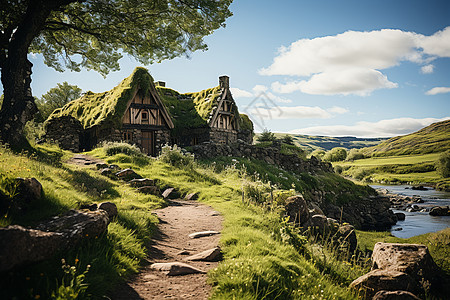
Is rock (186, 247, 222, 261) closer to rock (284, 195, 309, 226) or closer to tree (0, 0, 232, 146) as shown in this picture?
rock (284, 195, 309, 226)

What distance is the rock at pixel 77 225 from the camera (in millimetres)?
4141

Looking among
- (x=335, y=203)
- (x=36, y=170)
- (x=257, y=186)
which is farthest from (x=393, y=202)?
(x=36, y=170)

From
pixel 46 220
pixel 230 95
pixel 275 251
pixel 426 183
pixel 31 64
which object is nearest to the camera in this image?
pixel 46 220

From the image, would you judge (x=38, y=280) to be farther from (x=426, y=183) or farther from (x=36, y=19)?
(x=426, y=183)

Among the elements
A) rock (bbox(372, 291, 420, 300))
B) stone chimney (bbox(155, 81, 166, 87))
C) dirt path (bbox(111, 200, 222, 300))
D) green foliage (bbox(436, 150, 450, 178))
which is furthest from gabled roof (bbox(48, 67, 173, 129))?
green foliage (bbox(436, 150, 450, 178))

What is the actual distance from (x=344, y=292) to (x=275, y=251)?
1.42 m

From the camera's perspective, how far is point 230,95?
32688mm

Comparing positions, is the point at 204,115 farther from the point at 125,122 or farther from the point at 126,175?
the point at 126,175

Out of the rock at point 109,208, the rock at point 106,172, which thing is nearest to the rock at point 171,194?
the rock at point 106,172

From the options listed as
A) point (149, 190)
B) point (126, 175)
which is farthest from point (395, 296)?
point (126, 175)

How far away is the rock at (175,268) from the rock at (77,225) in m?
1.18

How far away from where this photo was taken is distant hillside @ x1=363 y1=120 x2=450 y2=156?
4764 inches

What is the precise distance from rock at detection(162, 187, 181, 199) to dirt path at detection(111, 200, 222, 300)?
134 cm

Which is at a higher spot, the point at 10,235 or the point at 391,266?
the point at 10,235
